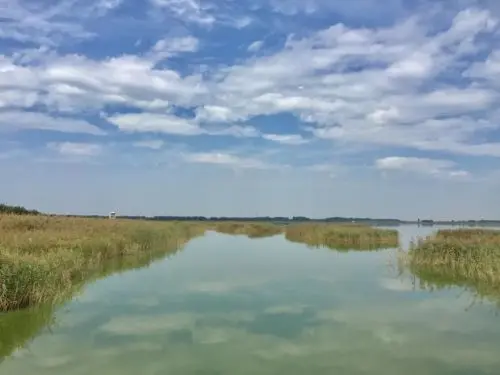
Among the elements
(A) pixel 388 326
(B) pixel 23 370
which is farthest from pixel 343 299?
(B) pixel 23 370

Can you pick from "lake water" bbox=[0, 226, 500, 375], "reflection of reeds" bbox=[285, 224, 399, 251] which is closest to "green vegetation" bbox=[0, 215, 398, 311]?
"reflection of reeds" bbox=[285, 224, 399, 251]

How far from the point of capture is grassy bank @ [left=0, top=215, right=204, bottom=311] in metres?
10.5

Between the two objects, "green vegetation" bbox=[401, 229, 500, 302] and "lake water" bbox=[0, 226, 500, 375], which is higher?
"green vegetation" bbox=[401, 229, 500, 302]

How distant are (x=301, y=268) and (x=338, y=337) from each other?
10511mm

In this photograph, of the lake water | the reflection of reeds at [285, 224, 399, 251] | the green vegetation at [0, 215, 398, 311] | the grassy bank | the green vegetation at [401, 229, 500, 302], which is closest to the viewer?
the lake water

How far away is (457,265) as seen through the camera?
1786cm

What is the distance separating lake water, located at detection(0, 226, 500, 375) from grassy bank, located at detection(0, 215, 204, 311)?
18.8 inches

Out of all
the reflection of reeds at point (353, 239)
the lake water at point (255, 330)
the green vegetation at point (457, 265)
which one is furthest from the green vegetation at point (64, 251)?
the green vegetation at point (457, 265)

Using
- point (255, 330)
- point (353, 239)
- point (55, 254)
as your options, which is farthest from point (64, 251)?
point (353, 239)

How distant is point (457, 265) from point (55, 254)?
40.0 feet

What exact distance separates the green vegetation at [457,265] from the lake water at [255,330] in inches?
33.1

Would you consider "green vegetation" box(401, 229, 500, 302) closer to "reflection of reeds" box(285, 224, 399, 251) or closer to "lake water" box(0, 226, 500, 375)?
"lake water" box(0, 226, 500, 375)

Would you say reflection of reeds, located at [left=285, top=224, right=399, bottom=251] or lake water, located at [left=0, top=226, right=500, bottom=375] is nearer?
lake water, located at [left=0, top=226, right=500, bottom=375]

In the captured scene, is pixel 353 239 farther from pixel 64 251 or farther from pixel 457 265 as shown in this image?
pixel 64 251
